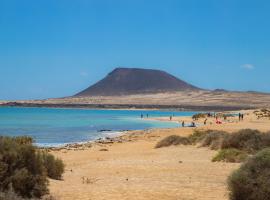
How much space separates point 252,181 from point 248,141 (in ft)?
34.8

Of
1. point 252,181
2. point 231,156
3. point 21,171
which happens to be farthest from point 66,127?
point 252,181

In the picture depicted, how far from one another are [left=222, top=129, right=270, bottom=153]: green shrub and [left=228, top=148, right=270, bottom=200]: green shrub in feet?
30.7

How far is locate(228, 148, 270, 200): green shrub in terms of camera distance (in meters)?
10.5

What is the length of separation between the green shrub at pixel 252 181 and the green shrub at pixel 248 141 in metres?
9.36

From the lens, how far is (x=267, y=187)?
10.5 metres

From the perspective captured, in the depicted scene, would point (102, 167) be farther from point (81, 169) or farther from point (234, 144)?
point (234, 144)

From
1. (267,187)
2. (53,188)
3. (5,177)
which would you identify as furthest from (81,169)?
(267,187)

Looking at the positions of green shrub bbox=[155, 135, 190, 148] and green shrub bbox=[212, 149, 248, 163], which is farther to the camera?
green shrub bbox=[155, 135, 190, 148]

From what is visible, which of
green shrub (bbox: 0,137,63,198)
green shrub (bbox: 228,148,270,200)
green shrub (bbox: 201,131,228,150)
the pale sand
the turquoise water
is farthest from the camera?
the turquoise water

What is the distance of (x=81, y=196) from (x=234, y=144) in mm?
11757

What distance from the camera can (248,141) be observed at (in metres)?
21.1

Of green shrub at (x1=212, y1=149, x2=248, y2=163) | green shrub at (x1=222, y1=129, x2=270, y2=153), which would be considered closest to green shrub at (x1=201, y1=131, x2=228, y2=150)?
green shrub at (x1=222, y1=129, x2=270, y2=153)

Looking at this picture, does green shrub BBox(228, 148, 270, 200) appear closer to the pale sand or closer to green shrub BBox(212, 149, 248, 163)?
the pale sand

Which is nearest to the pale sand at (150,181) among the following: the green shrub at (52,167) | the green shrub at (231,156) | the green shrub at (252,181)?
the green shrub at (52,167)
